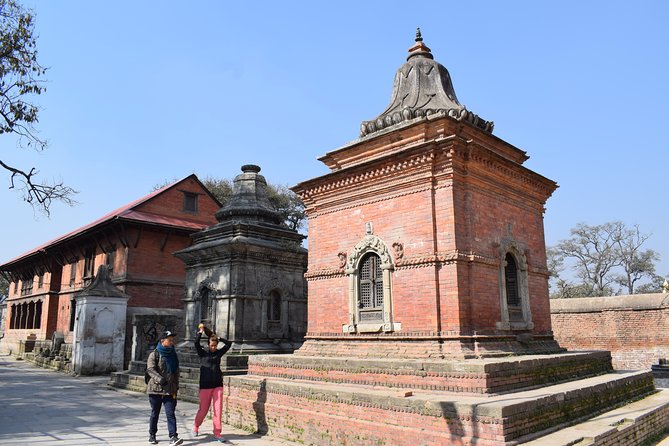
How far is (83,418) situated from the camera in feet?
34.4

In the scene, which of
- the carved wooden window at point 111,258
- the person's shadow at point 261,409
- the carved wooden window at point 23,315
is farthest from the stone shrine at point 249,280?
the carved wooden window at point 23,315

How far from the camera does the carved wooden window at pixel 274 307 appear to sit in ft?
53.1

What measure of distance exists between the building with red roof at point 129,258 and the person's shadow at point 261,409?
13865mm

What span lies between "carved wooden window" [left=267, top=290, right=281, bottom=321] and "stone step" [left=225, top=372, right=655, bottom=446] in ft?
20.4

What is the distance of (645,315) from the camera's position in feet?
60.0

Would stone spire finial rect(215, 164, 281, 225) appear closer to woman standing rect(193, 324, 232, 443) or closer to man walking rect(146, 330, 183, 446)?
woman standing rect(193, 324, 232, 443)

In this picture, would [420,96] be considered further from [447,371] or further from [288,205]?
[288,205]

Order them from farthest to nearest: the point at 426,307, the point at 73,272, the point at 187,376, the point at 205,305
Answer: the point at 73,272
the point at 205,305
the point at 187,376
the point at 426,307

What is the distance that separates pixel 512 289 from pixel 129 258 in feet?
60.5

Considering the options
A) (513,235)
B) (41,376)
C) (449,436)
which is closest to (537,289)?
(513,235)

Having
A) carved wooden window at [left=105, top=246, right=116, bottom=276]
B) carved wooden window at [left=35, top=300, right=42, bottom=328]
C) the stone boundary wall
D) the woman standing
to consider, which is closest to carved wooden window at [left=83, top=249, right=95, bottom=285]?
carved wooden window at [left=105, top=246, right=116, bottom=276]

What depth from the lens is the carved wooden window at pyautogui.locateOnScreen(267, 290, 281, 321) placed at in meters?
16.2

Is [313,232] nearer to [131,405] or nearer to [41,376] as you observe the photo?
[131,405]

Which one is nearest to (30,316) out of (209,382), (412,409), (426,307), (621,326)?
(209,382)
